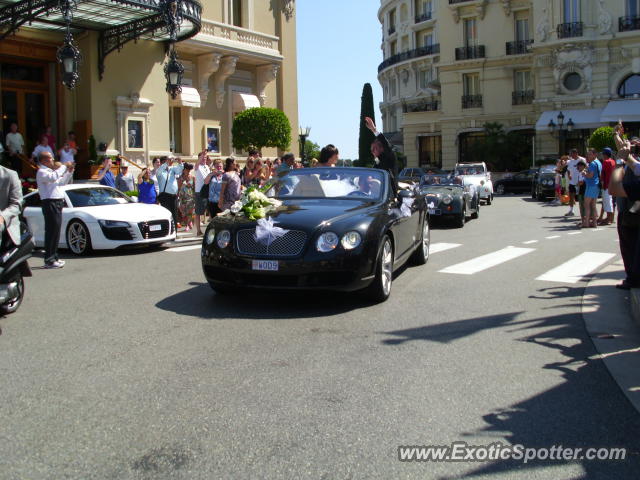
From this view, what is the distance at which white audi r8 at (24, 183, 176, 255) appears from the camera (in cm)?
1265

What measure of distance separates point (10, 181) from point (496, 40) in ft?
159

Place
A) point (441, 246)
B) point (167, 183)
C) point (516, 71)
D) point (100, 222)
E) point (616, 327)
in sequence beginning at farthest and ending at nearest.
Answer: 1. point (516, 71)
2. point (167, 183)
3. point (441, 246)
4. point (100, 222)
5. point (616, 327)

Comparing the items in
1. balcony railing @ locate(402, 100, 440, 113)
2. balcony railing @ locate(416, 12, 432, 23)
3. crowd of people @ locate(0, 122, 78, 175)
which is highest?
balcony railing @ locate(416, 12, 432, 23)

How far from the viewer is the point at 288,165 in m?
16.2

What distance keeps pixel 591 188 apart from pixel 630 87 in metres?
31.5

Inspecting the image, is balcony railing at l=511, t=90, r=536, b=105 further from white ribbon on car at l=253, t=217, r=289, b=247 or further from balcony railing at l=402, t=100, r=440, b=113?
white ribbon on car at l=253, t=217, r=289, b=247

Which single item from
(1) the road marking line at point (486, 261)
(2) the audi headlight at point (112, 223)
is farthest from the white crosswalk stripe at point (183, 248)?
(1) the road marking line at point (486, 261)

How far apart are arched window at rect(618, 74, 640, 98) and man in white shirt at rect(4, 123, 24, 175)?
121 feet

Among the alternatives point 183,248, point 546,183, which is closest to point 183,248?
point 183,248

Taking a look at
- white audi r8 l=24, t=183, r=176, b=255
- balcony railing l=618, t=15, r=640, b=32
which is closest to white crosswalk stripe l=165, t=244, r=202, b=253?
white audi r8 l=24, t=183, r=176, b=255

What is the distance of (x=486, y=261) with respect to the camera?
11.0m

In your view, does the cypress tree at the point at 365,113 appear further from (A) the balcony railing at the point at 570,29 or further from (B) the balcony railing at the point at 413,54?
(A) the balcony railing at the point at 570,29

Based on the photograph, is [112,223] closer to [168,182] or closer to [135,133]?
[168,182]

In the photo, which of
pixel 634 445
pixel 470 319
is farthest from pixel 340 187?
pixel 634 445
